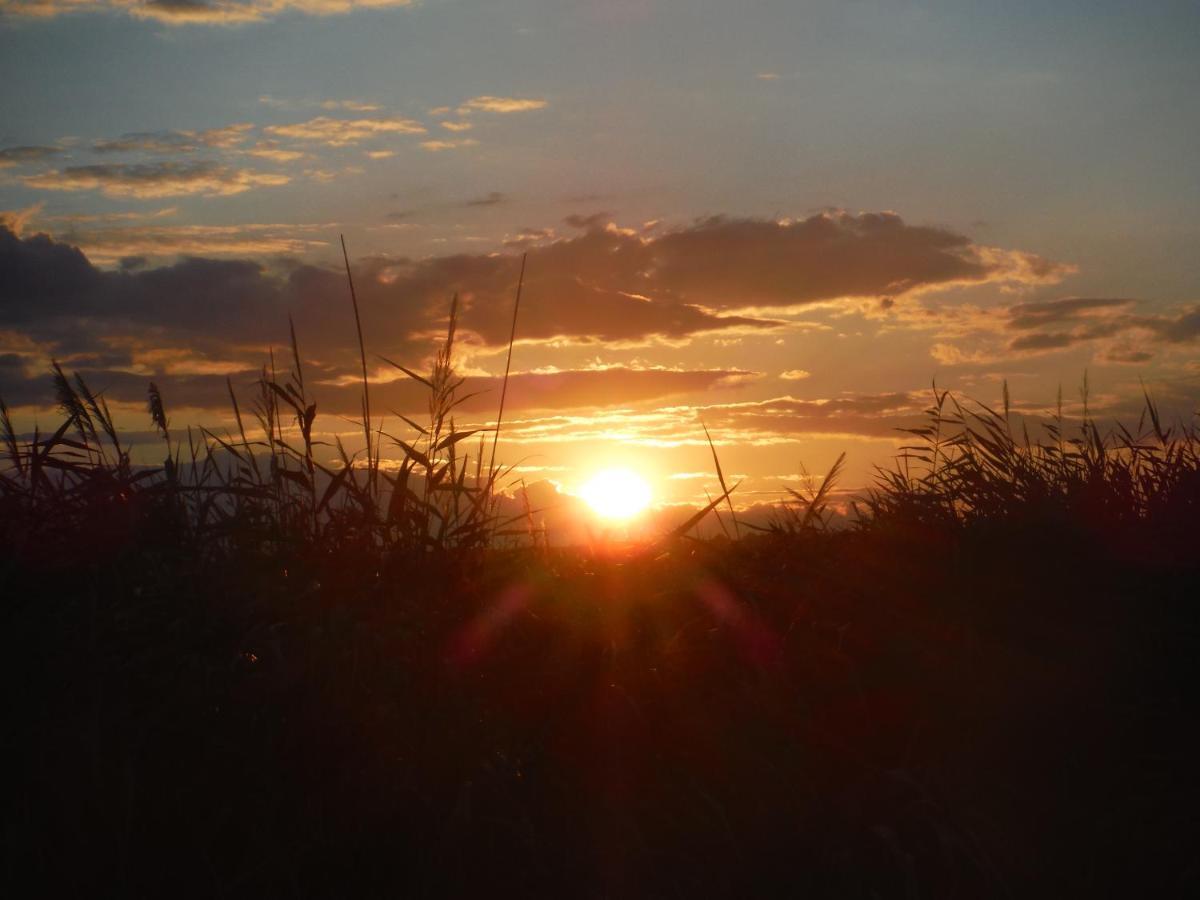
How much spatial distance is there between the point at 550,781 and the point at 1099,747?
2.16m

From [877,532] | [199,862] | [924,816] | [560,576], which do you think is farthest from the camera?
[877,532]

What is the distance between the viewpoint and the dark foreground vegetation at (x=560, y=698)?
139 inches

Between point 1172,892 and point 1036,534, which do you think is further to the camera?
point 1036,534

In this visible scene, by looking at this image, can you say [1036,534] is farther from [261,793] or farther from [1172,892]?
[261,793]

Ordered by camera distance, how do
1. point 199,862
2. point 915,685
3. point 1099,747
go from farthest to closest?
1. point 915,685
2. point 1099,747
3. point 199,862

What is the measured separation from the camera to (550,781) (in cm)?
388

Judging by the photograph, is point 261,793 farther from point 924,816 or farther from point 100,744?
point 924,816

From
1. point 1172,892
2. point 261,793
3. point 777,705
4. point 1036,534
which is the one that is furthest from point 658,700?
point 1036,534

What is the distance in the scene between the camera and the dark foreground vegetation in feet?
11.6

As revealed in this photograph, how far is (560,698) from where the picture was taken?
4.23 meters

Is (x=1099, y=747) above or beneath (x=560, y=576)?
beneath

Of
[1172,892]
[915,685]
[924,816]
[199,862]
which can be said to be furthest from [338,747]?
[1172,892]

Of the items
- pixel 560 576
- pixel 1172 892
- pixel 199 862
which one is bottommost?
pixel 1172 892

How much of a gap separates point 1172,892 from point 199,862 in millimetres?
3224
